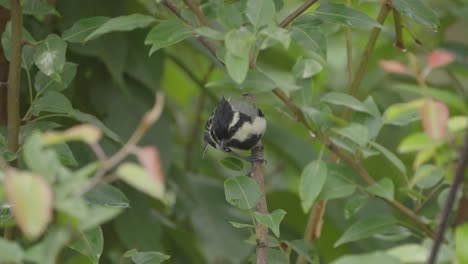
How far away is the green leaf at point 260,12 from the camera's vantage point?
1.28m

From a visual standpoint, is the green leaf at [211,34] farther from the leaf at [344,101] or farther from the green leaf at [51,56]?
the green leaf at [51,56]

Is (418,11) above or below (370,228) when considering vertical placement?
above

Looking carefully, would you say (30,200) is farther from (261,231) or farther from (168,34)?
(261,231)

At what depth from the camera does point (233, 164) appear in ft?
6.05

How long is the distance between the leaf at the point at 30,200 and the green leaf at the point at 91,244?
0.64m

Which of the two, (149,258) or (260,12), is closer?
(260,12)

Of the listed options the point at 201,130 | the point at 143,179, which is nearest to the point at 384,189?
the point at 143,179

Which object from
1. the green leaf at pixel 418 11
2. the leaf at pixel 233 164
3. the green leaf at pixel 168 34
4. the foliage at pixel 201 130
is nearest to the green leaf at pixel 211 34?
the foliage at pixel 201 130

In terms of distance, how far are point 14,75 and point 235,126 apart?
72 centimetres

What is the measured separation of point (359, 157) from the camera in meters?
1.33

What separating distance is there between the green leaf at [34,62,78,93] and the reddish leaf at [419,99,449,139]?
3.17 feet

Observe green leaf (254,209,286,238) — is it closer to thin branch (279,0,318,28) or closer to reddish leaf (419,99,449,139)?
thin branch (279,0,318,28)

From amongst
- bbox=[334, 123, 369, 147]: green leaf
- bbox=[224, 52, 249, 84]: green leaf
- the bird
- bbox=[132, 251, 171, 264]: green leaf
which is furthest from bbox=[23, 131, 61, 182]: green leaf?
the bird

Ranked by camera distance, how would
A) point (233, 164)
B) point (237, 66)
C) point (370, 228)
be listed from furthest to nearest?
point (233, 164), point (370, 228), point (237, 66)
